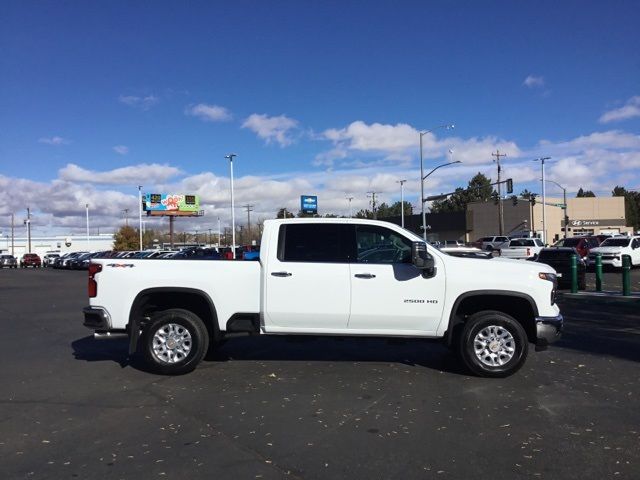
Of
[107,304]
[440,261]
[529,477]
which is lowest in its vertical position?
[529,477]

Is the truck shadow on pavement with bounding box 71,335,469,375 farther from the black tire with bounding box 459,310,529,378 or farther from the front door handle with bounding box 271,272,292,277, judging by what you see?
the front door handle with bounding box 271,272,292,277

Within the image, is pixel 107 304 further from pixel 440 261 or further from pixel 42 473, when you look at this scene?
pixel 440 261

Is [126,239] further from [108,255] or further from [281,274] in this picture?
[281,274]

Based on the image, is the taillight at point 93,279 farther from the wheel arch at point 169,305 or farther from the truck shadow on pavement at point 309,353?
the truck shadow on pavement at point 309,353

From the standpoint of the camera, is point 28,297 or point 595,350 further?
point 28,297

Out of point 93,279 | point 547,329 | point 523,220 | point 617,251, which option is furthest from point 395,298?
point 523,220

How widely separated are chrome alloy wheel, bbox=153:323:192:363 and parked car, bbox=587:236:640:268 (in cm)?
2361

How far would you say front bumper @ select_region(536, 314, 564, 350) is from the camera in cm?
675

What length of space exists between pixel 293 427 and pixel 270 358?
2.97 m

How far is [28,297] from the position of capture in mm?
19391

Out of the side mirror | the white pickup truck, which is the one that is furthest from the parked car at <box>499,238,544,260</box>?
the side mirror

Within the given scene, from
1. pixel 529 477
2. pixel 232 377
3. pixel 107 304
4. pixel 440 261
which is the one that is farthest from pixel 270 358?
pixel 529 477

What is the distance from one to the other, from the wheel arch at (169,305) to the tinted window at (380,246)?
6.68ft

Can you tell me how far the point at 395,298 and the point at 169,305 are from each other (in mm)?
3039
